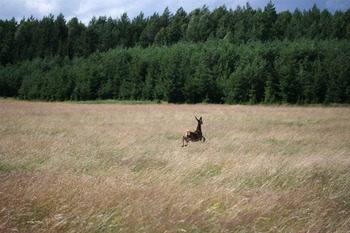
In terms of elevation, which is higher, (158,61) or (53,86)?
(158,61)

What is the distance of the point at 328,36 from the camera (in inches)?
2950

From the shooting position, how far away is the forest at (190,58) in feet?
161

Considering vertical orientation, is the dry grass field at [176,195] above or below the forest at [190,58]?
below

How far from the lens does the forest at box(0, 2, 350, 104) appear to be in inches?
1935

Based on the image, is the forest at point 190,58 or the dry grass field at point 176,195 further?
the forest at point 190,58

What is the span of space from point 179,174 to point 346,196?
10.3 ft

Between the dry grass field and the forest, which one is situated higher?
the forest

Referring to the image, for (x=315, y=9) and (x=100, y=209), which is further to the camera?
(x=315, y=9)

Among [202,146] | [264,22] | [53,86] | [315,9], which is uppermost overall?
[315,9]

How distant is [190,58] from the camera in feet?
201

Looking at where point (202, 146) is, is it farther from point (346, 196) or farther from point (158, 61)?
point (158, 61)

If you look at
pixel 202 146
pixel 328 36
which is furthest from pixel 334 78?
pixel 202 146

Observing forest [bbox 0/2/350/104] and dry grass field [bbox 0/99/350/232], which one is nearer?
dry grass field [bbox 0/99/350/232]

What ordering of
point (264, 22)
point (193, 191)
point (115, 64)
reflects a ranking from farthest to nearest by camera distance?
point (264, 22)
point (115, 64)
point (193, 191)
